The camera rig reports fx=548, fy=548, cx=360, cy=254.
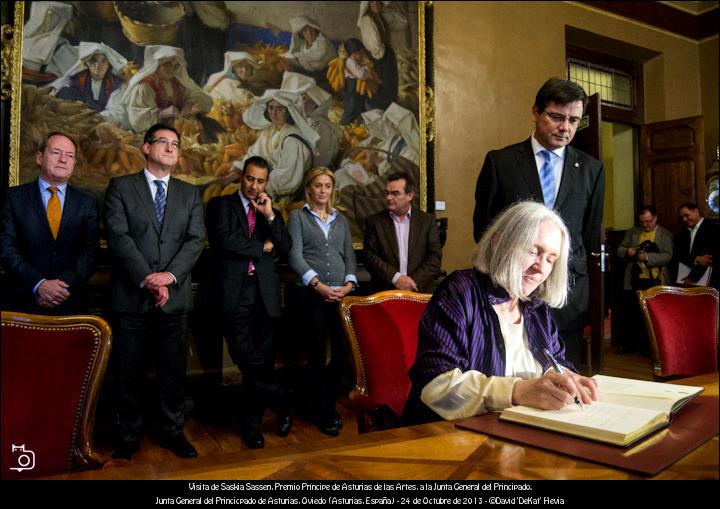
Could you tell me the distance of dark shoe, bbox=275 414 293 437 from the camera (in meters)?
3.42

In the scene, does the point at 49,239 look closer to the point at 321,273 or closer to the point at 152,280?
the point at 152,280

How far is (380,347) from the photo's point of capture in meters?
1.90

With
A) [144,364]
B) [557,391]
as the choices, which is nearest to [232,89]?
[144,364]

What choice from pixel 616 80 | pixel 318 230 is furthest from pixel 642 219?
pixel 318 230

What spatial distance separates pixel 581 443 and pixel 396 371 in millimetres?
1032

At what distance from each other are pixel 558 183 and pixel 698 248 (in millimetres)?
1019

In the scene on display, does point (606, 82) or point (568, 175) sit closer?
point (568, 175)

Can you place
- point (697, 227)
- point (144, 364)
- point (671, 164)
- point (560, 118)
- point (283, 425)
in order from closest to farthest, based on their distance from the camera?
point (697, 227)
point (560, 118)
point (144, 364)
point (283, 425)
point (671, 164)

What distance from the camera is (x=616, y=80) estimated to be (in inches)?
279

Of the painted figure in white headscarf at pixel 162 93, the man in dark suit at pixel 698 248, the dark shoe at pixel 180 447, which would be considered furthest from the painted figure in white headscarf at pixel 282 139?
the man in dark suit at pixel 698 248

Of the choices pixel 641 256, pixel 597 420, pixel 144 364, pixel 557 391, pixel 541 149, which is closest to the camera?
pixel 597 420

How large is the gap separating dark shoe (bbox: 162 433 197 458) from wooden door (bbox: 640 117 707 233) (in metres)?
5.39

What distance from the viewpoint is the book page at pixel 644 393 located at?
3.38ft

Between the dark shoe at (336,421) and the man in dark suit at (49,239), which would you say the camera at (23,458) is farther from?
the dark shoe at (336,421)
